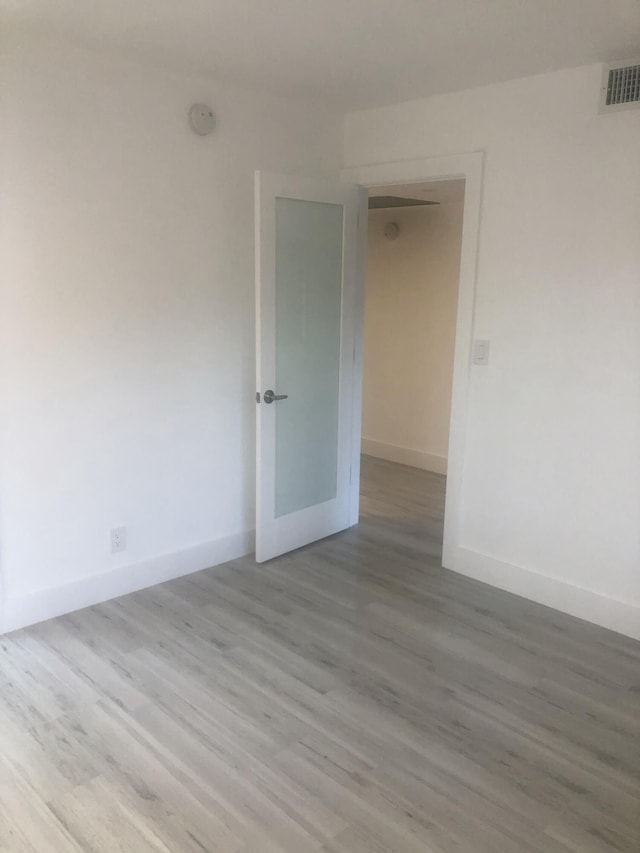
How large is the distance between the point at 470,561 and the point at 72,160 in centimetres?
275

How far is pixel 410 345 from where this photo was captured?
5762 mm

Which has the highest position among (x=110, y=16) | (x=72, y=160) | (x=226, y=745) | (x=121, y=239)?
(x=110, y=16)

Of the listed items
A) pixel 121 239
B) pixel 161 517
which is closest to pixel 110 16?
pixel 121 239

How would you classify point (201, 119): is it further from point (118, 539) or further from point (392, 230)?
point (392, 230)

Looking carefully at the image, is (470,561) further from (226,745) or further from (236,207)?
(236,207)

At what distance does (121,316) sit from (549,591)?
2452 millimetres

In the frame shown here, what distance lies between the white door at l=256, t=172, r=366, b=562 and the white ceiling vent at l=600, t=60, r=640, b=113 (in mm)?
1406

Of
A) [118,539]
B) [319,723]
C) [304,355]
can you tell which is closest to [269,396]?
[304,355]

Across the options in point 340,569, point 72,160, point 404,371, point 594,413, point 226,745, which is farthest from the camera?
point 404,371

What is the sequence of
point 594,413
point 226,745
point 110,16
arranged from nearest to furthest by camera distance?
1. point 226,745
2. point 110,16
3. point 594,413

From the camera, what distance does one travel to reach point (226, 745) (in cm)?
230

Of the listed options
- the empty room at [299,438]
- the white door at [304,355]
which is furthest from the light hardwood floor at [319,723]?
the white door at [304,355]

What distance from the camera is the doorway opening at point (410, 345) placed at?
17.4ft

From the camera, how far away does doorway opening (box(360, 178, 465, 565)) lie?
5.32m
